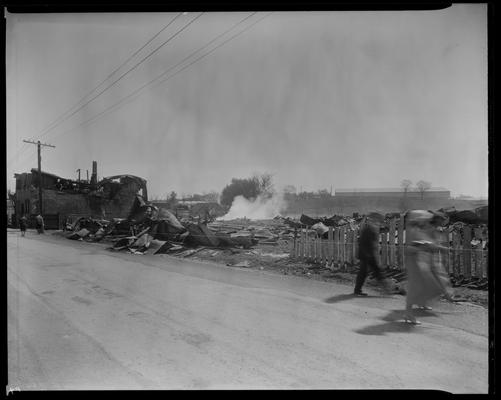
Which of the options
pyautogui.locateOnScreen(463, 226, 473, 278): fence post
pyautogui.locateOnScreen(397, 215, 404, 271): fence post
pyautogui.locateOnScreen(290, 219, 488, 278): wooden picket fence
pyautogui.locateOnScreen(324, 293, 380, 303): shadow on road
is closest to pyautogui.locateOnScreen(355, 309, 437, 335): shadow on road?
pyautogui.locateOnScreen(324, 293, 380, 303): shadow on road

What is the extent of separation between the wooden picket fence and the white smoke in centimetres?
3701

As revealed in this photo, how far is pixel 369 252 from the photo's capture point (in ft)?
23.7

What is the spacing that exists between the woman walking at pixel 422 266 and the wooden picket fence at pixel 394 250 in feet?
6.95

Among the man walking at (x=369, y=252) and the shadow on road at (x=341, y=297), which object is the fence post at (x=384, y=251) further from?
the shadow on road at (x=341, y=297)

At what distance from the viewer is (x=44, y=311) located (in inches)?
237

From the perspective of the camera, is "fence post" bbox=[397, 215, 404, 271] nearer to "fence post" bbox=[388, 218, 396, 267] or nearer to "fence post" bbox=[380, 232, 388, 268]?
"fence post" bbox=[388, 218, 396, 267]

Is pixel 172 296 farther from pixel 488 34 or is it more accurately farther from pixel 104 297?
pixel 488 34

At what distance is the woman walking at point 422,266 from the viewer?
5.40 metres

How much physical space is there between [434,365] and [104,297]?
224 inches

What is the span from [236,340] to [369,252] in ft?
Answer: 12.0

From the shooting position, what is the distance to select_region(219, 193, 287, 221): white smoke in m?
49.5

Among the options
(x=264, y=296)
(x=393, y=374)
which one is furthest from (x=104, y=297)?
(x=393, y=374)
